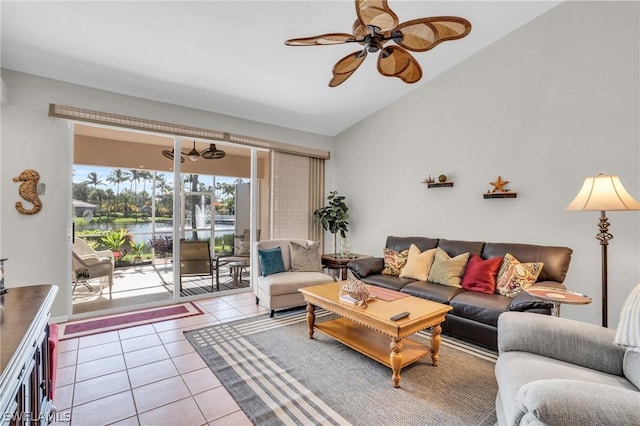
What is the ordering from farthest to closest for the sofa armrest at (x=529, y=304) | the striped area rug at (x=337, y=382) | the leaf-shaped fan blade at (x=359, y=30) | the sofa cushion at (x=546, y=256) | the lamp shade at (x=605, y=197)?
the sofa cushion at (x=546, y=256)
the sofa armrest at (x=529, y=304)
the lamp shade at (x=605, y=197)
the leaf-shaped fan blade at (x=359, y=30)
the striped area rug at (x=337, y=382)

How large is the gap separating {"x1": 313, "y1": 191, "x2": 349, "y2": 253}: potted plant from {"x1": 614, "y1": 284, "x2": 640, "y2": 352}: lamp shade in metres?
4.04

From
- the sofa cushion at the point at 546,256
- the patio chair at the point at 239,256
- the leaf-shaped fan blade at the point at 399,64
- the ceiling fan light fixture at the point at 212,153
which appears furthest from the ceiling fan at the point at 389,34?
the patio chair at the point at 239,256

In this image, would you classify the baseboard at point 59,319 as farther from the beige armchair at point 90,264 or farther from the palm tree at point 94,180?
the palm tree at point 94,180

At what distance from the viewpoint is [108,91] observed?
3.65 metres

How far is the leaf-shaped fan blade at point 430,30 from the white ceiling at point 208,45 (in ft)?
3.40

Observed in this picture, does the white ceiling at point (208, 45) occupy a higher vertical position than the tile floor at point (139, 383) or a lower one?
higher

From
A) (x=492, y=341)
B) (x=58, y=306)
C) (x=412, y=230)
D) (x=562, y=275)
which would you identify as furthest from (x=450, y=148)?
(x=58, y=306)

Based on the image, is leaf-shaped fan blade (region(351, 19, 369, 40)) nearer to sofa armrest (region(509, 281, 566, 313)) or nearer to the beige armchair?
sofa armrest (region(509, 281, 566, 313))

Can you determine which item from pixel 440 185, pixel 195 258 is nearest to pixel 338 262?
pixel 440 185

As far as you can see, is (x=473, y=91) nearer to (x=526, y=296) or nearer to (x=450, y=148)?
(x=450, y=148)

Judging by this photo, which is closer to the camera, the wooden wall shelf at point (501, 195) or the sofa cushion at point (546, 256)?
the sofa cushion at point (546, 256)

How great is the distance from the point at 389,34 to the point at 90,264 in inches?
169

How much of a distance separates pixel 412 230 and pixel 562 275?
192 centimetres

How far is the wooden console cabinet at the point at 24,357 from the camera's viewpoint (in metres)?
0.90
